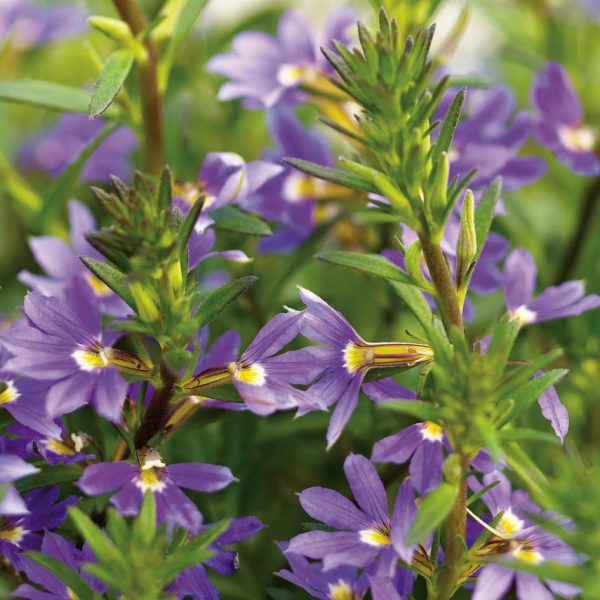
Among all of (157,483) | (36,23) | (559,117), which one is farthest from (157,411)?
(36,23)

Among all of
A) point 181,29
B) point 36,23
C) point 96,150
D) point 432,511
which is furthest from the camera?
point 36,23

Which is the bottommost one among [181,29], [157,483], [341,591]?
[341,591]

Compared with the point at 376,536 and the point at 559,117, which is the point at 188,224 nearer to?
the point at 376,536

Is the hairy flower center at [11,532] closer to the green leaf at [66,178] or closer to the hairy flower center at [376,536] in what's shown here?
the hairy flower center at [376,536]

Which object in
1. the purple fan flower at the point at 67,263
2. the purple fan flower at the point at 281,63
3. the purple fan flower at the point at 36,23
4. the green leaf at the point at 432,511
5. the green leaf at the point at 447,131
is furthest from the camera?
the purple fan flower at the point at 36,23

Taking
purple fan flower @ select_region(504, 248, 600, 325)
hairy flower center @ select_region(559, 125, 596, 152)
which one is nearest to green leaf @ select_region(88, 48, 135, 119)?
purple fan flower @ select_region(504, 248, 600, 325)

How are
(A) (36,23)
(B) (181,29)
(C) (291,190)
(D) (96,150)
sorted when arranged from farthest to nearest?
(A) (36,23) → (D) (96,150) → (C) (291,190) → (B) (181,29)

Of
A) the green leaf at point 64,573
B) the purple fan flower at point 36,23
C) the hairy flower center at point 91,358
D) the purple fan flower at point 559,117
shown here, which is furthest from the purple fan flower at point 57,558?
the purple fan flower at point 36,23
